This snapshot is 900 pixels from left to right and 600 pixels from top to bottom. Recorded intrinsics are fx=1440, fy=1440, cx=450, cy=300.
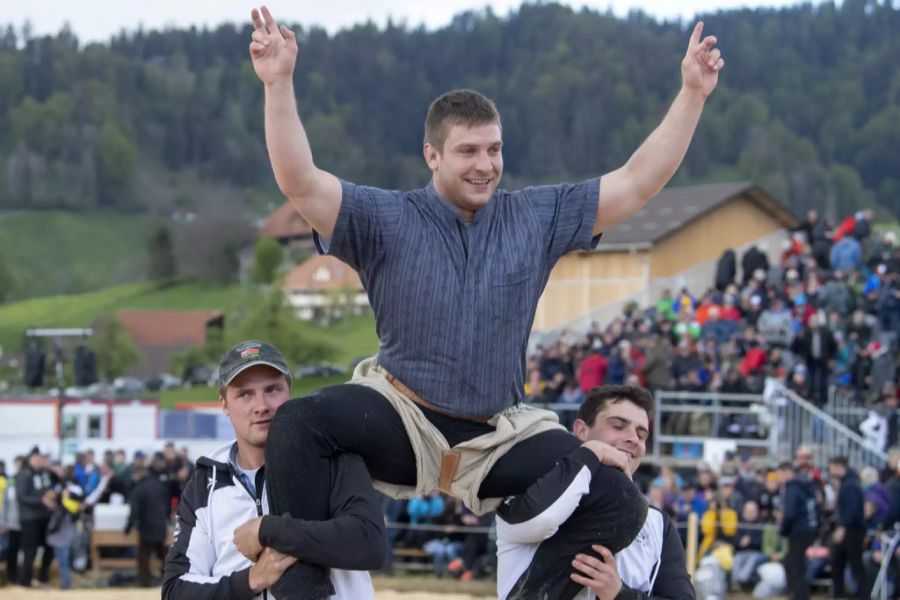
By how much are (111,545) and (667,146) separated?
14.2 metres

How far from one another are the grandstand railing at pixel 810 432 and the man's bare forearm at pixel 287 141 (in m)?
14.0

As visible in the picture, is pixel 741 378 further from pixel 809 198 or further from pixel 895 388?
pixel 809 198

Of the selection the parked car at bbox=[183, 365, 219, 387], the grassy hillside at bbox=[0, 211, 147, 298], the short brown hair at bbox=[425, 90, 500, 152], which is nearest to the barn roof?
the parked car at bbox=[183, 365, 219, 387]

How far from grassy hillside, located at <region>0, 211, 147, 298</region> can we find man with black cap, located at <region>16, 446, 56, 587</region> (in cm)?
8088

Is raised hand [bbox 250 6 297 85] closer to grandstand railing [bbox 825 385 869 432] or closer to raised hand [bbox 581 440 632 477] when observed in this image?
raised hand [bbox 581 440 632 477]

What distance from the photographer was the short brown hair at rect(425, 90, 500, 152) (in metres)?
4.07

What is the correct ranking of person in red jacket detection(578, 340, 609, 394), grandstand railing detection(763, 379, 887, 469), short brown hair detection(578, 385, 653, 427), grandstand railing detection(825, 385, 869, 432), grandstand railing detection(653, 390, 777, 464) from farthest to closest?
person in red jacket detection(578, 340, 609, 394) → grandstand railing detection(653, 390, 777, 464) → grandstand railing detection(825, 385, 869, 432) → grandstand railing detection(763, 379, 887, 469) → short brown hair detection(578, 385, 653, 427)

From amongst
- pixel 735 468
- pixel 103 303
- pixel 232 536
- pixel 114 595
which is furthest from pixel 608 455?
pixel 103 303

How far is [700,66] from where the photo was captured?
4.19 metres

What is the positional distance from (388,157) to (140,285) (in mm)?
24468

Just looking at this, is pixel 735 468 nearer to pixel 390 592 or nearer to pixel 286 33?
pixel 390 592

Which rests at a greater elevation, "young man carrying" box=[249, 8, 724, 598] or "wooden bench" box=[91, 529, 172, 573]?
"young man carrying" box=[249, 8, 724, 598]

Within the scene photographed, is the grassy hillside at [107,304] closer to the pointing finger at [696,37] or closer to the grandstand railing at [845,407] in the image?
the grandstand railing at [845,407]

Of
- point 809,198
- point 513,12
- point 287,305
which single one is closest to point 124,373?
point 287,305
